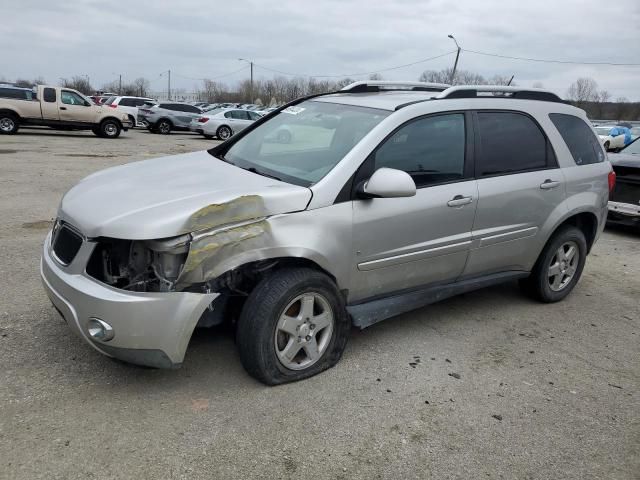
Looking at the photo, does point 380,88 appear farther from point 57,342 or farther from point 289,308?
point 57,342

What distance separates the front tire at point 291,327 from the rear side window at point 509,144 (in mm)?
1647

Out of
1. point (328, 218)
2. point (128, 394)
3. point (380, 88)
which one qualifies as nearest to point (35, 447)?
point (128, 394)

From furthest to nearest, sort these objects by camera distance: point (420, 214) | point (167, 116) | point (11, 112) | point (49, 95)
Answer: point (167, 116) → point (49, 95) → point (11, 112) → point (420, 214)

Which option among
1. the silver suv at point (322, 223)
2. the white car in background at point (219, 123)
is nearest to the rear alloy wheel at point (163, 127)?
the white car in background at point (219, 123)

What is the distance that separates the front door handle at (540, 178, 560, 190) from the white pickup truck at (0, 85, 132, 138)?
744 inches

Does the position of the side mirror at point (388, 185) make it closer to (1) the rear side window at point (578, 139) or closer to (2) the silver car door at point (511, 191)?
(2) the silver car door at point (511, 191)

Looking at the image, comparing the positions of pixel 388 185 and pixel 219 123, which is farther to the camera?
pixel 219 123

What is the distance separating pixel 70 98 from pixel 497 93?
61.8ft

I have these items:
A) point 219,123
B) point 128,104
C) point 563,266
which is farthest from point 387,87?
point 128,104

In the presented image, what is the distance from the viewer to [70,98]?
1936 centimetres

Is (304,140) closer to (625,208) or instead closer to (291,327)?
(291,327)

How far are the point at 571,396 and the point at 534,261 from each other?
1.56m

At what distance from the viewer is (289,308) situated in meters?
3.20

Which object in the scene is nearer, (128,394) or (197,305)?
(197,305)
